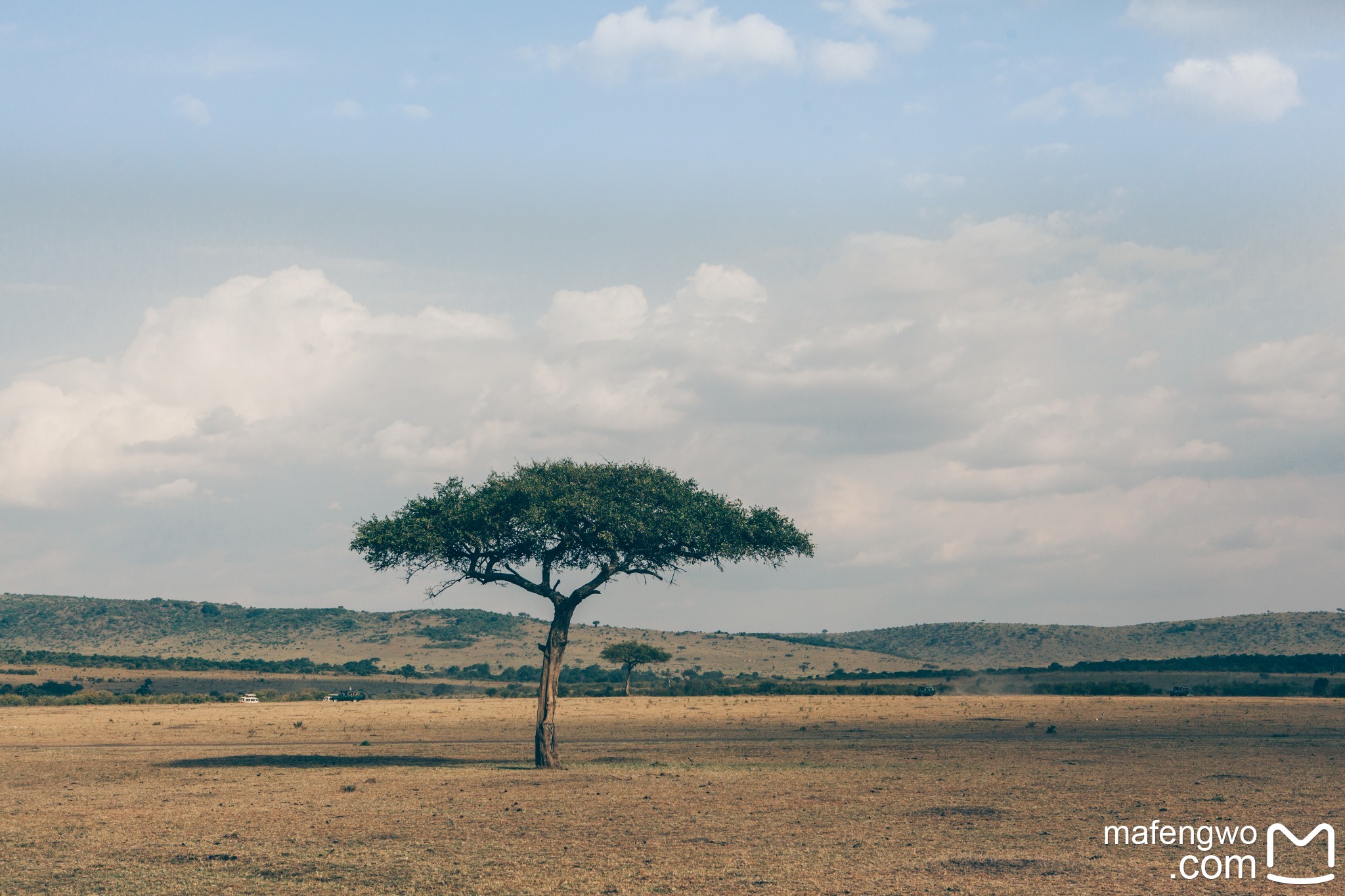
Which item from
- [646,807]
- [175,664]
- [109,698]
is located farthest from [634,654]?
[646,807]

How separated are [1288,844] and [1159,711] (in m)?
56.7

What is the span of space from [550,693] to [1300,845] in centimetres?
2219

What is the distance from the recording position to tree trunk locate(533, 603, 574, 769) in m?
35.7

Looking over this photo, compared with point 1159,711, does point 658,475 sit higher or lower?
higher

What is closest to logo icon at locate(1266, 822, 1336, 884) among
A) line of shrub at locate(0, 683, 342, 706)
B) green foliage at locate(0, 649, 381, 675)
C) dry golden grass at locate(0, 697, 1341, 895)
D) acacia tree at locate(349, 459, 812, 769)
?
dry golden grass at locate(0, 697, 1341, 895)

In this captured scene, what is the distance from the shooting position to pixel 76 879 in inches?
703

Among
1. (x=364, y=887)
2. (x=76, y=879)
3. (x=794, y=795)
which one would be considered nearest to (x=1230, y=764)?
(x=794, y=795)

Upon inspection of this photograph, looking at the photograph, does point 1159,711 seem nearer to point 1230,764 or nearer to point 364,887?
point 1230,764

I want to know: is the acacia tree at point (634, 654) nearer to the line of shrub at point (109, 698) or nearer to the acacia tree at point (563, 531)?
the line of shrub at point (109, 698)

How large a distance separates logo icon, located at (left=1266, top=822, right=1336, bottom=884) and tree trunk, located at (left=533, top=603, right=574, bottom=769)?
21.1 m

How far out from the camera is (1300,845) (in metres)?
20.0

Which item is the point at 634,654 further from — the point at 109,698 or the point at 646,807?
the point at 646,807

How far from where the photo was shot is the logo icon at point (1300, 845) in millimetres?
17031

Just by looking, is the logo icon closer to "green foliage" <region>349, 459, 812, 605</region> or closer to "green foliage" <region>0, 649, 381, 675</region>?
"green foliage" <region>349, 459, 812, 605</region>
